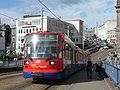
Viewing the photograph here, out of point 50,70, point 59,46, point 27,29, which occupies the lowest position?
point 50,70

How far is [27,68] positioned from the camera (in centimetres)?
2194

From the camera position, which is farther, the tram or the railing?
the tram

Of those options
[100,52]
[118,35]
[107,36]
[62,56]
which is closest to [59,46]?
[62,56]

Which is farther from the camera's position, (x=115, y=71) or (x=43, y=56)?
(x=43, y=56)

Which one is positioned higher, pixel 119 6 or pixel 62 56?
pixel 119 6

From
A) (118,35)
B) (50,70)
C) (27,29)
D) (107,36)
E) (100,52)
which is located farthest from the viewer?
(107,36)

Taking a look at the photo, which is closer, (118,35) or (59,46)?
(59,46)

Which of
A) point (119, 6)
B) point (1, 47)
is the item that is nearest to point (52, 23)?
point (119, 6)

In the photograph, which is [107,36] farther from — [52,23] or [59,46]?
[59,46]

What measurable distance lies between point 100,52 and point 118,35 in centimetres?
4181

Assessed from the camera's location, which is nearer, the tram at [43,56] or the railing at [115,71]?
the railing at [115,71]

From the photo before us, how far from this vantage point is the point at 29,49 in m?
22.1

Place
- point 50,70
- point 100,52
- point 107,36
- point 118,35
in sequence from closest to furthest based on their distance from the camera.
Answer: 1. point 50,70
2. point 118,35
3. point 100,52
4. point 107,36

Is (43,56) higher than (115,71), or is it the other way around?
(43,56)
